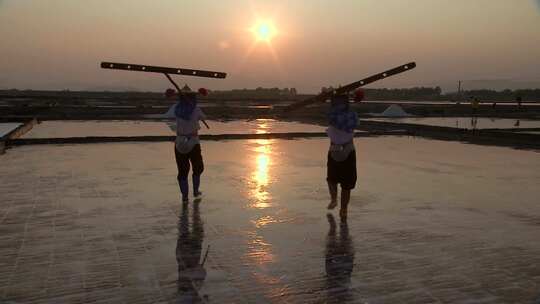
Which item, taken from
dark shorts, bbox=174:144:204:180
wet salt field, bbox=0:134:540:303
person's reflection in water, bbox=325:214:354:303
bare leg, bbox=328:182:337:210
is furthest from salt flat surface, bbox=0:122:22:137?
person's reflection in water, bbox=325:214:354:303

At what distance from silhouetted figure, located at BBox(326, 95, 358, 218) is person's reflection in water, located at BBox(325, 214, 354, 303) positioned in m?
0.54

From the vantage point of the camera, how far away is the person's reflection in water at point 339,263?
4.07 meters

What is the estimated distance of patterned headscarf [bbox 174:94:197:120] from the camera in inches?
308

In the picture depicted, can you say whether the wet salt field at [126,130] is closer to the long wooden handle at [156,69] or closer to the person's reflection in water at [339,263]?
the long wooden handle at [156,69]

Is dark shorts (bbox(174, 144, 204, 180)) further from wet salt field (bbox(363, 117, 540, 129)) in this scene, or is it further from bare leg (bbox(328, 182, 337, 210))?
wet salt field (bbox(363, 117, 540, 129))

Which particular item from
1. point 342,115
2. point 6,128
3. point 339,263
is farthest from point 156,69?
point 6,128

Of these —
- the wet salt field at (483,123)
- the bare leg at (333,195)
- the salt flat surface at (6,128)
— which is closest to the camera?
the bare leg at (333,195)

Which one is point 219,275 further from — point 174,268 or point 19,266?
point 19,266

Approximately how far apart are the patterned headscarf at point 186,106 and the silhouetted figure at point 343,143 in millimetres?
2181

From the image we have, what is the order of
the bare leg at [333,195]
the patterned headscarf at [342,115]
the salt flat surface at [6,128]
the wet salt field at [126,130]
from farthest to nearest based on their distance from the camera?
the wet salt field at [126,130] → the salt flat surface at [6,128] → the bare leg at [333,195] → the patterned headscarf at [342,115]

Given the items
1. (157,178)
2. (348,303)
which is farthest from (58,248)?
(157,178)

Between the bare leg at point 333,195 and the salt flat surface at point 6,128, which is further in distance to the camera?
the salt flat surface at point 6,128

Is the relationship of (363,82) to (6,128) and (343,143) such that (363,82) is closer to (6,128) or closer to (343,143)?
(343,143)

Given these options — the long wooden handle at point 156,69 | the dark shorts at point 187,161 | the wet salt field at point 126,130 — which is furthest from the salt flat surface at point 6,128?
the dark shorts at point 187,161
